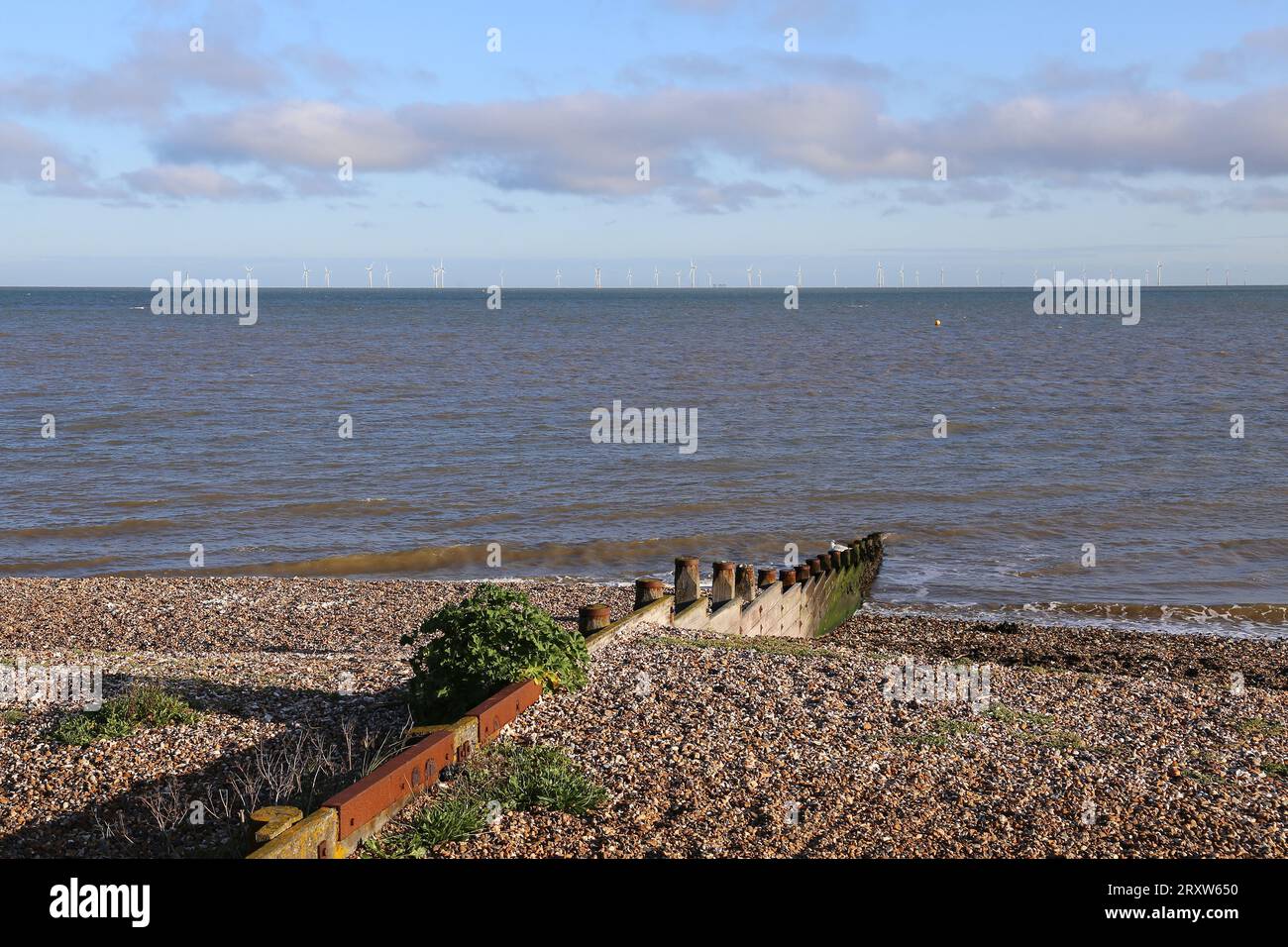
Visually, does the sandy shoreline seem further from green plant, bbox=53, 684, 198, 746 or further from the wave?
the wave

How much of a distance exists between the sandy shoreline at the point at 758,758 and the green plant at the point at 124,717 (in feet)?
0.45

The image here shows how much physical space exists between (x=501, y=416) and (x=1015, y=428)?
17.4 m

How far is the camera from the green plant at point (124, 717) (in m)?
8.27

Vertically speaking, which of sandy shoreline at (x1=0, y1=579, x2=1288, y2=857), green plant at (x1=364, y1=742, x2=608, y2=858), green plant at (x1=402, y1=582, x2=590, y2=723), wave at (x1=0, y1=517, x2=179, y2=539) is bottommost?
wave at (x1=0, y1=517, x2=179, y2=539)

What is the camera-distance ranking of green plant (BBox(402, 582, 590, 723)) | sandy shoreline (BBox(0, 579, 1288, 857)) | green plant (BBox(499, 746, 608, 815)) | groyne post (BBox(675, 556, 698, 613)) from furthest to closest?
groyne post (BBox(675, 556, 698, 613)), green plant (BBox(402, 582, 590, 723)), green plant (BBox(499, 746, 608, 815)), sandy shoreline (BBox(0, 579, 1288, 857))

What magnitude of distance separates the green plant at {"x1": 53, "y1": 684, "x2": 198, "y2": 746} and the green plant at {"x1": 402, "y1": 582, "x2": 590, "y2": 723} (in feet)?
5.65

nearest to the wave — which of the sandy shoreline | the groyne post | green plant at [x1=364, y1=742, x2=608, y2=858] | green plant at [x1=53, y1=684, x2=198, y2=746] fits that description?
the sandy shoreline

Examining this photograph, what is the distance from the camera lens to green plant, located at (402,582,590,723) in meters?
8.73

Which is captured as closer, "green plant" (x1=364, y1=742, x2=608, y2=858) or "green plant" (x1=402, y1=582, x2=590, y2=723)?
"green plant" (x1=364, y1=742, x2=608, y2=858)

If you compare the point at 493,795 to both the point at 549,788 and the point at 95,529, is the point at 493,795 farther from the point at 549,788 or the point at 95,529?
the point at 95,529

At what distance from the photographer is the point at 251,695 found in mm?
9461

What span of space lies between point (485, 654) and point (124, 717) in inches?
103

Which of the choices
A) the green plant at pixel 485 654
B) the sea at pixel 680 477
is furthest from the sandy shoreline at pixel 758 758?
the sea at pixel 680 477
